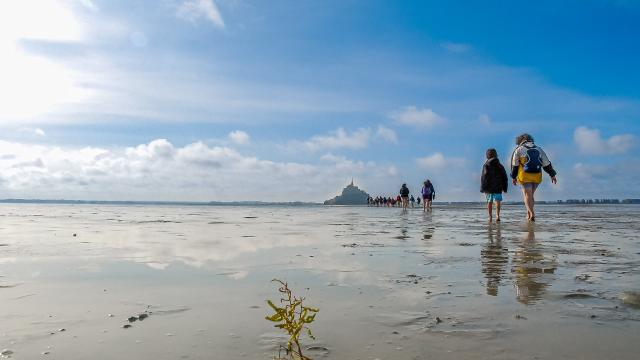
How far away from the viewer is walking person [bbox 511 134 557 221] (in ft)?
43.0

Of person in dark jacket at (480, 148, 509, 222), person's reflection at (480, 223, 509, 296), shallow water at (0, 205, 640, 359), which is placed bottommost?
shallow water at (0, 205, 640, 359)

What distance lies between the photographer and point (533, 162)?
43.0ft

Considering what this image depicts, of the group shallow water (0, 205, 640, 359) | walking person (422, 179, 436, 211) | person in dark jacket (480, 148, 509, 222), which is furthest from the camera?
walking person (422, 179, 436, 211)

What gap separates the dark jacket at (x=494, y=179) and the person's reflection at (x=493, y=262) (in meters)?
7.39

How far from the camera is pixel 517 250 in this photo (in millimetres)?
6680

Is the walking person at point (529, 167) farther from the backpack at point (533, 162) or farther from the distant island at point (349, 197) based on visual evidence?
the distant island at point (349, 197)

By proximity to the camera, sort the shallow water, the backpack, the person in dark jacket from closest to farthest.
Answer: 1. the shallow water
2. the backpack
3. the person in dark jacket

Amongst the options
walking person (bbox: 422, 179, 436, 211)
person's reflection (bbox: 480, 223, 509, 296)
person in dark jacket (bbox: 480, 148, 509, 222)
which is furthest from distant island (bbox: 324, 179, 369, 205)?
person's reflection (bbox: 480, 223, 509, 296)

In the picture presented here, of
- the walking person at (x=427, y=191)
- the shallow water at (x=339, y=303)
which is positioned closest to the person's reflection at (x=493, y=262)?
the shallow water at (x=339, y=303)

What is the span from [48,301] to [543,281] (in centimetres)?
403

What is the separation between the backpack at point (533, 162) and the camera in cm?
1309

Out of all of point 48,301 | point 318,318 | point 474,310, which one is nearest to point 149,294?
point 48,301

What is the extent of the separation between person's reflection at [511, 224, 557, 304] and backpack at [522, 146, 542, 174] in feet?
21.3

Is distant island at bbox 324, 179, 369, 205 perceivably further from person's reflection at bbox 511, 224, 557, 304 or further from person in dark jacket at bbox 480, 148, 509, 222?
person's reflection at bbox 511, 224, 557, 304
